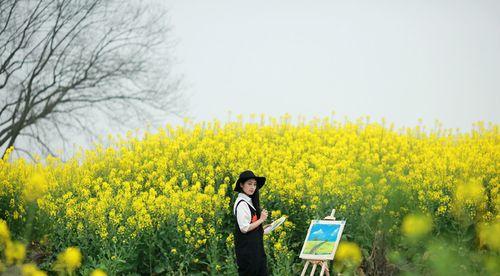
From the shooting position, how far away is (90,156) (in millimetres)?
12141

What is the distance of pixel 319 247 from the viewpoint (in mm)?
7695

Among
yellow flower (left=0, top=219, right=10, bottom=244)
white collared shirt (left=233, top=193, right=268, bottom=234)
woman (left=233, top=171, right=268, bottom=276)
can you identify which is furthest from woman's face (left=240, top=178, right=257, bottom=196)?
yellow flower (left=0, top=219, right=10, bottom=244)

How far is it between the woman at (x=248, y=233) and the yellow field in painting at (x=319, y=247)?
0.68 metres

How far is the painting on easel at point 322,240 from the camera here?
301 inches

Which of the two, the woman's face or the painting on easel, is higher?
the woman's face

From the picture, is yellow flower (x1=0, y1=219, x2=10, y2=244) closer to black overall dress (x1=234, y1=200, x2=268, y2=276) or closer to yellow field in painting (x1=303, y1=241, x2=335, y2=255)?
black overall dress (x1=234, y1=200, x2=268, y2=276)

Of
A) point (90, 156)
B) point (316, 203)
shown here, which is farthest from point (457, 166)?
point (90, 156)

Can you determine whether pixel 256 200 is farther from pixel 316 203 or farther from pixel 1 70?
pixel 1 70

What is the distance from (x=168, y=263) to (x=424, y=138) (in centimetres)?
715

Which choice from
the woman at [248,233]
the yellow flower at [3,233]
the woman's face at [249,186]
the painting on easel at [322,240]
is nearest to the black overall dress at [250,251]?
the woman at [248,233]

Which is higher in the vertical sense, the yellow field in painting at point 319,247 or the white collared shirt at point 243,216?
the white collared shirt at point 243,216

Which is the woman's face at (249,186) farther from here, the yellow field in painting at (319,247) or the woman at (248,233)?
the yellow field in painting at (319,247)

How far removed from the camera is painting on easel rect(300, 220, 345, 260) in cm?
764

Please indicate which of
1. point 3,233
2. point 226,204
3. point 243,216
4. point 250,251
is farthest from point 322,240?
point 3,233
